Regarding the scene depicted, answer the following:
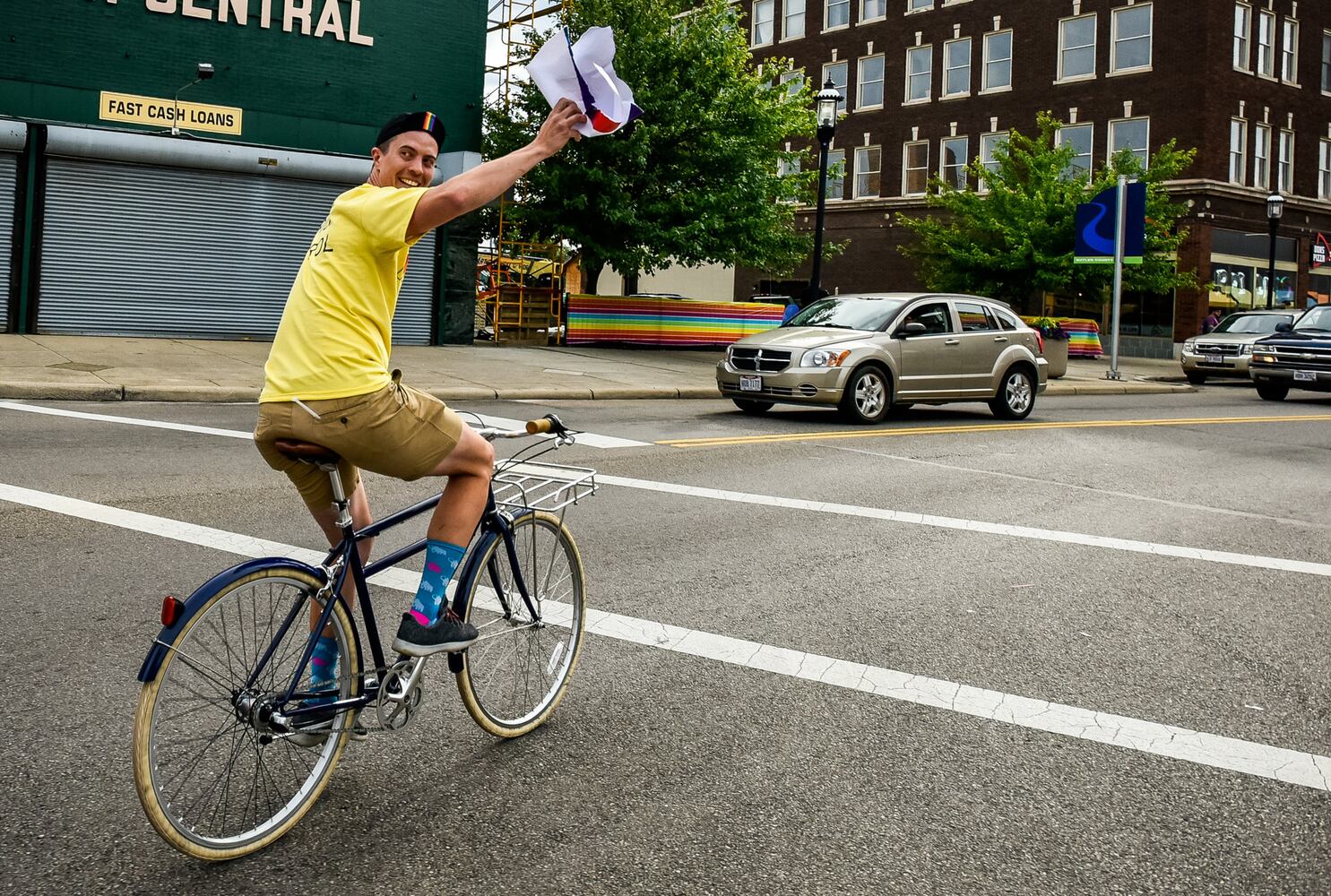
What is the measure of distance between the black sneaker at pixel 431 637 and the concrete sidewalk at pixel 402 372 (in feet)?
41.4

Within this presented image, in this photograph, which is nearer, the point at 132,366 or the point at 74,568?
the point at 74,568

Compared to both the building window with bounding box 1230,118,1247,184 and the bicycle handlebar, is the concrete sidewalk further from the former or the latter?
the building window with bounding box 1230,118,1247,184

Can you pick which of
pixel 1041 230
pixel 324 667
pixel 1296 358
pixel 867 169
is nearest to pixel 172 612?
pixel 324 667

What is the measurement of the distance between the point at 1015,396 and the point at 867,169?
33.9 meters

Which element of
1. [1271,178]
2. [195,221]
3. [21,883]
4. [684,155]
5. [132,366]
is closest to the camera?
[21,883]

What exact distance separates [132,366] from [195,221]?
660 centimetres

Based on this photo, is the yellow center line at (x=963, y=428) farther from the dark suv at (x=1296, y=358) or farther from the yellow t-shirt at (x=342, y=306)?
the yellow t-shirt at (x=342, y=306)

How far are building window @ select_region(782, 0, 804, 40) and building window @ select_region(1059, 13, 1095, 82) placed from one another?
1186 centimetres

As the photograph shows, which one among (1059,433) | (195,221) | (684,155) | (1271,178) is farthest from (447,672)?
(1271,178)

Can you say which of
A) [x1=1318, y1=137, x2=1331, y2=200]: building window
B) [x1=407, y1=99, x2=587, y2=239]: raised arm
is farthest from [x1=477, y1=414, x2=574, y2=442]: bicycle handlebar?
[x1=1318, y1=137, x2=1331, y2=200]: building window

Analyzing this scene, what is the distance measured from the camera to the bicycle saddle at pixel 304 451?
3.50 metres

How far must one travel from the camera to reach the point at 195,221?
23.4 m

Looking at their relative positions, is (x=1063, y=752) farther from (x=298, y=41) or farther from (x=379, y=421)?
(x=298, y=41)

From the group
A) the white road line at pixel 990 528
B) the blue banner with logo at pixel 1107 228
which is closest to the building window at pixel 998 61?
the blue banner with logo at pixel 1107 228
